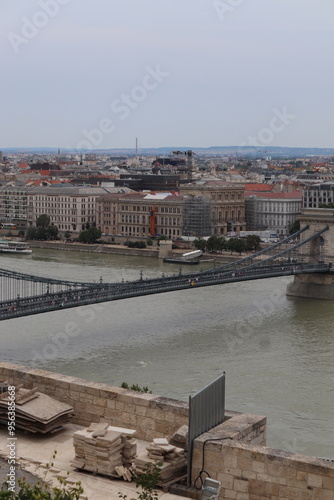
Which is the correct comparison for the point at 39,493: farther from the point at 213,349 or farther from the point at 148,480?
the point at 213,349

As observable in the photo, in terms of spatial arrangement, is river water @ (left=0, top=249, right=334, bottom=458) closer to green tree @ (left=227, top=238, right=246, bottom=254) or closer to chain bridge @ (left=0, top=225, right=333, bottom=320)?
chain bridge @ (left=0, top=225, right=333, bottom=320)

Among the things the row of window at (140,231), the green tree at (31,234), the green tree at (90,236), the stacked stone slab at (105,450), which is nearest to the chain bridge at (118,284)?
the green tree at (90,236)

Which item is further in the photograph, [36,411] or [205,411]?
[36,411]

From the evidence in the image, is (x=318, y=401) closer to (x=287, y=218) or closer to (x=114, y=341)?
(x=114, y=341)

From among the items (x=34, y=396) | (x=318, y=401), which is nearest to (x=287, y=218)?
(x=318, y=401)

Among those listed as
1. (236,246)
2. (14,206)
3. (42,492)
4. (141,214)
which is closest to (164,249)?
(236,246)

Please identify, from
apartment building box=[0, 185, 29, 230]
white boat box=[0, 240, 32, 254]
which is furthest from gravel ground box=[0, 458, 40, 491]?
apartment building box=[0, 185, 29, 230]
